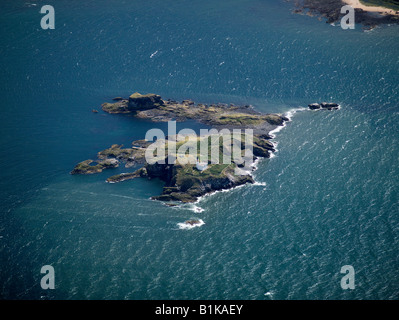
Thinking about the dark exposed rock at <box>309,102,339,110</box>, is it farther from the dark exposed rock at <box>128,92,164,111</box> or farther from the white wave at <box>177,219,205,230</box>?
the white wave at <box>177,219,205,230</box>

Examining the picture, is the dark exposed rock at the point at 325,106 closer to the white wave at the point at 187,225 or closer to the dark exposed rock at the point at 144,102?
the dark exposed rock at the point at 144,102

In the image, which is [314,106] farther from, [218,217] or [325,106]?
[218,217]

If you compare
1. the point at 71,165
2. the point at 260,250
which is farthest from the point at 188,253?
the point at 71,165

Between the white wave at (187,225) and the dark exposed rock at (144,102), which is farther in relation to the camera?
the dark exposed rock at (144,102)

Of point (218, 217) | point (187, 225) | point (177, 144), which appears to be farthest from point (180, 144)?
point (187, 225)

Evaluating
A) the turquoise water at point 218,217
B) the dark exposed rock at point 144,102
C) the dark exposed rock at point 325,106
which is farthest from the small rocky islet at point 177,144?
the turquoise water at point 218,217

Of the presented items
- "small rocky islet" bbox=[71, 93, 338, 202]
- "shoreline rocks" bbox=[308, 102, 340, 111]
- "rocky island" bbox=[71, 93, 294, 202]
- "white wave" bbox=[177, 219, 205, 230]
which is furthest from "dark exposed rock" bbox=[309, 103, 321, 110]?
"white wave" bbox=[177, 219, 205, 230]
